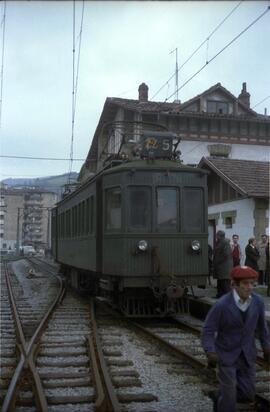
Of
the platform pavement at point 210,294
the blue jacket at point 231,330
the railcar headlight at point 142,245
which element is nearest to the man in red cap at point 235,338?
the blue jacket at point 231,330

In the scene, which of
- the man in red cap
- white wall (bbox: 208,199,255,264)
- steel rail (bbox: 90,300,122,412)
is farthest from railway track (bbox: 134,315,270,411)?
white wall (bbox: 208,199,255,264)

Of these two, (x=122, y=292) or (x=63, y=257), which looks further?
(x=63, y=257)

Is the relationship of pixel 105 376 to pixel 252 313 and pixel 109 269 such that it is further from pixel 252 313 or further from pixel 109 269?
pixel 109 269

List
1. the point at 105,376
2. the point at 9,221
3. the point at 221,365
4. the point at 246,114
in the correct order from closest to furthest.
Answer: the point at 221,365 → the point at 105,376 → the point at 246,114 → the point at 9,221

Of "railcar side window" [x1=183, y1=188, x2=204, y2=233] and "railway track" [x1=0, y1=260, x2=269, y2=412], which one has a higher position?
"railcar side window" [x1=183, y1=188, x2=204, y2=233]

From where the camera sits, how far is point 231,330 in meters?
4.59

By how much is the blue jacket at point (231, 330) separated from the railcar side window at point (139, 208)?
653 centimetres

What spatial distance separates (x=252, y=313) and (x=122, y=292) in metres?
7.02

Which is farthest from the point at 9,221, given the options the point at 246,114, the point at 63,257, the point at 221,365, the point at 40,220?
the point at 221,365

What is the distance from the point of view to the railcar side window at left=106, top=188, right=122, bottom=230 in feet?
37.2

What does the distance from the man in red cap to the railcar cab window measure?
6815 millimetres

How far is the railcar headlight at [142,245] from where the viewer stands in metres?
11.0

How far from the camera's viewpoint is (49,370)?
23.8ft

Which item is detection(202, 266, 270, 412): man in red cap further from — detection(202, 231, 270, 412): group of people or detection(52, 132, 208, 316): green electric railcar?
detection(52, 132, 208, 316): green electric railcar
